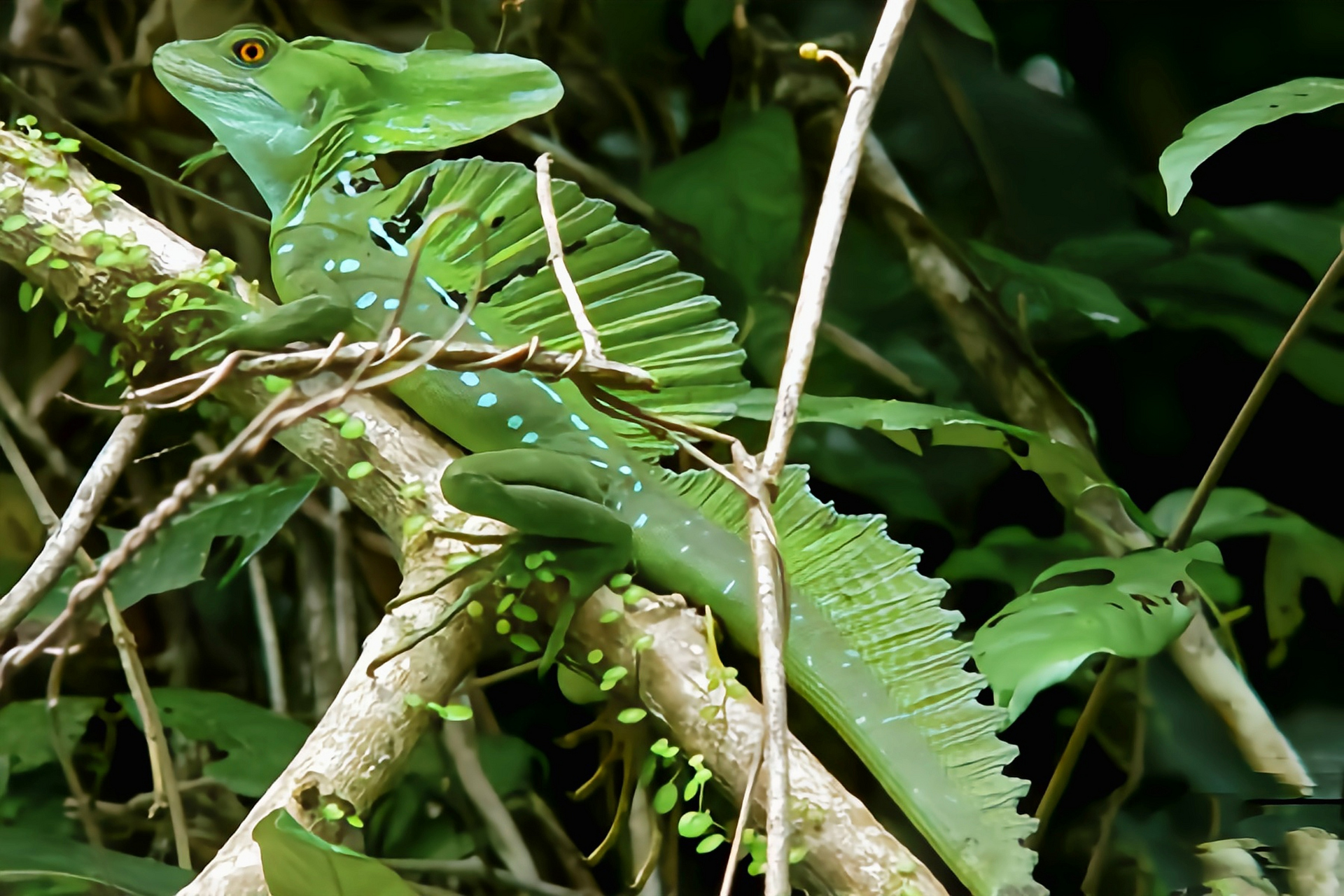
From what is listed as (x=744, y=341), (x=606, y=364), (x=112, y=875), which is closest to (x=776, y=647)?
(x=606, y=364)

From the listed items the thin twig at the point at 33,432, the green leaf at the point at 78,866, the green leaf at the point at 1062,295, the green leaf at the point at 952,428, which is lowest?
the green leaf at the point at 78,866

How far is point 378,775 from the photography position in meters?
0.96

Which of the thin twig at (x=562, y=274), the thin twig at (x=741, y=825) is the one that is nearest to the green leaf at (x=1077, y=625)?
the thin twig at (x=741, y=825)

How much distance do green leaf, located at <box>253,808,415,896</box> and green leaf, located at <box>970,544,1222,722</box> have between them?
58cm

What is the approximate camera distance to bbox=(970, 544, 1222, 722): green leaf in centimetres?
95

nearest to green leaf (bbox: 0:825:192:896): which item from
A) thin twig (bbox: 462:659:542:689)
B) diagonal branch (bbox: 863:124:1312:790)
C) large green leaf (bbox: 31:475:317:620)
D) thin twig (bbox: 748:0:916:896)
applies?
large green leaf (bbox: 31:475:317:620)

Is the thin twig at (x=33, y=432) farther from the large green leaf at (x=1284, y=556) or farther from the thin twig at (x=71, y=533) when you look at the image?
the large green leaf at (x=1284, y=556)

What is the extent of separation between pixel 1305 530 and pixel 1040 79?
2.42 ft

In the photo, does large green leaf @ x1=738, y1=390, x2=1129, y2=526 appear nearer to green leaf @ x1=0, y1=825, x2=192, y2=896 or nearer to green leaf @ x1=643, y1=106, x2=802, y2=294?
green leaf @ x1=643, y1=106, x2=802, y2=294

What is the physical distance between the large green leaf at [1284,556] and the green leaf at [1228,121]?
46 centimetres

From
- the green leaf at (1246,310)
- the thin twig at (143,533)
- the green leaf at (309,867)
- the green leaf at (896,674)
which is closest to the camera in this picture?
the thin twig at (143,533)

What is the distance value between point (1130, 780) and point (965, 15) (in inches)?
40.6

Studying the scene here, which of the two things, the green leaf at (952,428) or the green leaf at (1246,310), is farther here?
the green leaf at (1246,310)

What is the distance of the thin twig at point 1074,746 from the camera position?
1.21 m
